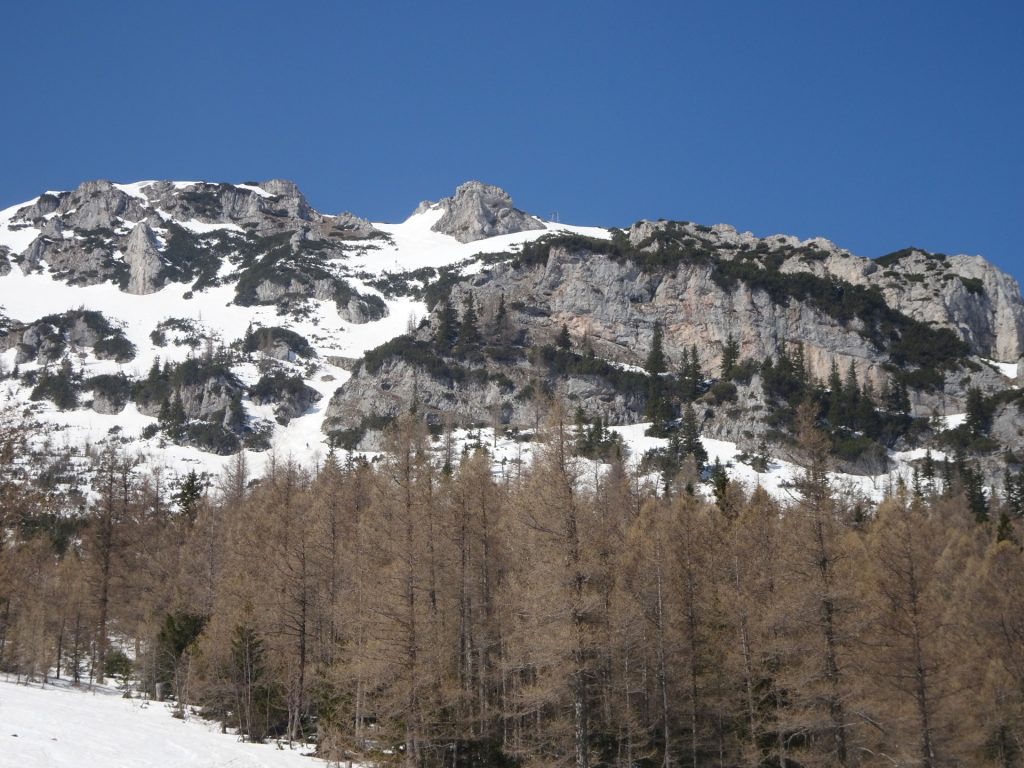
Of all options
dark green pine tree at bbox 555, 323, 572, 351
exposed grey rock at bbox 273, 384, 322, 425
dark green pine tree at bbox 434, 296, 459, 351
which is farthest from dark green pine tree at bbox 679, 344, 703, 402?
exposed grey rock at bbox 273, 384, 322, 425

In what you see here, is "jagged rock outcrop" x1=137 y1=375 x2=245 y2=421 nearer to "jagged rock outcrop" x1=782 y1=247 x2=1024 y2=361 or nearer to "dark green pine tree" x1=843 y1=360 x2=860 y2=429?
"dark green pine tree" x1=843 y1=360 x2=860 y2=429

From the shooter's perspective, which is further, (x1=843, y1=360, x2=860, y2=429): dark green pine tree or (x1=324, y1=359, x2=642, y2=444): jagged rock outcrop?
(x1=324, y1=359, x2=642, y2=444): jagged rock outcrop

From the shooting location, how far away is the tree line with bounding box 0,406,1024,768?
25594 millimetres

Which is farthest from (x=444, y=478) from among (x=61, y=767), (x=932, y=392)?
(x=932, y=392)

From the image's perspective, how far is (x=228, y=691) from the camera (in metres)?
36.8

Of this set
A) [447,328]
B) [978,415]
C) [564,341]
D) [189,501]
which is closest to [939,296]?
[978,415]

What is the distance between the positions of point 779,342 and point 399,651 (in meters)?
150

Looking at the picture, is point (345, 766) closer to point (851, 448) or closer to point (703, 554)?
point (703, 554)

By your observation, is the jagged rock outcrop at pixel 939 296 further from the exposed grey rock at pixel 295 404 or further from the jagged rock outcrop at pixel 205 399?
the jagged rock outcrop at pixel 205 399

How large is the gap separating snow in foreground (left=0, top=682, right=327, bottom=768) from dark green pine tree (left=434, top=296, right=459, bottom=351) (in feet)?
466

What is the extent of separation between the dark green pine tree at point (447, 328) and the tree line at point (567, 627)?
421ft

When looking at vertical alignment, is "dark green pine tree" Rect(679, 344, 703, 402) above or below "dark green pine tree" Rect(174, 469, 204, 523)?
above

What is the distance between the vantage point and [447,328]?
178625 mm

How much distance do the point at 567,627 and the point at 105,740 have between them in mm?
12646
